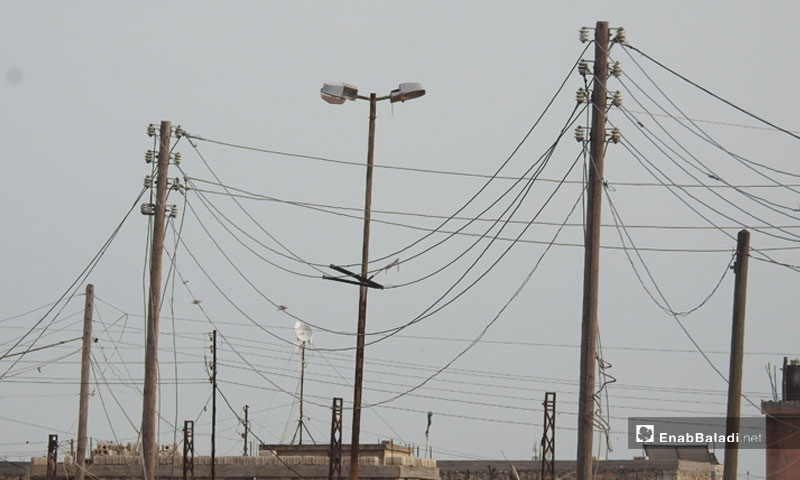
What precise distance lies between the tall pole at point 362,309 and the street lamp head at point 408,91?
49.2 inches

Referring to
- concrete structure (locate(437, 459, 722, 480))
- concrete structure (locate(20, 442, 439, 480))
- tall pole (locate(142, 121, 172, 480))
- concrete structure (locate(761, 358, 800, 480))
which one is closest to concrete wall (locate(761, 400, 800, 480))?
concrete structure (locate(761, 358, 800, 480))

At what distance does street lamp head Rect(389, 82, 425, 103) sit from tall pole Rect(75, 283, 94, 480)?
15324mm

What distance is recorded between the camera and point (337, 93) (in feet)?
88.3

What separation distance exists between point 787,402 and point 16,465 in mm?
33912

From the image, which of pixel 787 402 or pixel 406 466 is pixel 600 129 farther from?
pixel 787 402

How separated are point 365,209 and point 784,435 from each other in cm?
2857

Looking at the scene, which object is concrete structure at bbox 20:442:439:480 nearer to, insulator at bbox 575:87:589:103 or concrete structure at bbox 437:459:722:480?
concrete structure at bbox 437:459:722:480

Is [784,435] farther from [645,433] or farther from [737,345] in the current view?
[737,345]

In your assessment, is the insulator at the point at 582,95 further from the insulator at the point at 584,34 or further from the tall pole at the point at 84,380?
the tall pole at the point at 84,380

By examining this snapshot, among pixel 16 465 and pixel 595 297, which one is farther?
pixel 16 465

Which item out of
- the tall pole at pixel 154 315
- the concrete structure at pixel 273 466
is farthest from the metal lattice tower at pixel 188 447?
the tall pole at pixel 154 315

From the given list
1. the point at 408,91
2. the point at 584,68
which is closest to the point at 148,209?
the point at 408,91

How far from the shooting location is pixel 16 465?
59.1 meters

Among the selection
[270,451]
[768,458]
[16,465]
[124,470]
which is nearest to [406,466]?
[270,451]
